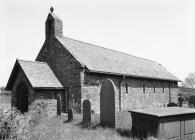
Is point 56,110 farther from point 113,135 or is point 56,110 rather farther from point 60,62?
point 113,135

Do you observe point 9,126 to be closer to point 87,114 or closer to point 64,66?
point 87,114

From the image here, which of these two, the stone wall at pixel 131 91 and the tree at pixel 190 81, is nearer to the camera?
the stone wall at pixel 131 91

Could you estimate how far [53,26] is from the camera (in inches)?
734

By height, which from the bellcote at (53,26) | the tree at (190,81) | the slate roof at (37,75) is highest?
the bellcote at (53,26)

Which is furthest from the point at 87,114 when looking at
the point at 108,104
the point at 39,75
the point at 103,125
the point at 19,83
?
the point at 19,83

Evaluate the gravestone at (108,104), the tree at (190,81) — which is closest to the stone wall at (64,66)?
the gravestone at (108,104)

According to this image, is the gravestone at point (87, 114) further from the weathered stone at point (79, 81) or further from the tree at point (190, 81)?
the tree at point (190, 81)

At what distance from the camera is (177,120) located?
852 cm

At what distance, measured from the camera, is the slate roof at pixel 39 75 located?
15028mm

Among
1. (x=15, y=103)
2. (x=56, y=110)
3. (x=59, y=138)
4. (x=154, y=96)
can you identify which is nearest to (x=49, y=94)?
(x=56, y=110)

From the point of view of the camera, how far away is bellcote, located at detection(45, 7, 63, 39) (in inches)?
733

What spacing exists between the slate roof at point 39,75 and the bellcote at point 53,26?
3.24 metres

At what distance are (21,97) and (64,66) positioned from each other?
184 inches

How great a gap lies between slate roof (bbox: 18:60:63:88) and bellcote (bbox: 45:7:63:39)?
3.24 meters
